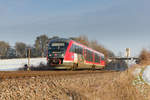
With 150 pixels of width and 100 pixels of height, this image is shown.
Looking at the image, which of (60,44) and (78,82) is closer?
(78,82)

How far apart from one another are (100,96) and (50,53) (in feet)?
39.3

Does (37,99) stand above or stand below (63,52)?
below

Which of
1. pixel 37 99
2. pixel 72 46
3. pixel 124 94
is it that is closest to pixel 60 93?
pixel 37 99

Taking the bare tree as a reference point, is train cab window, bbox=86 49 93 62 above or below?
below

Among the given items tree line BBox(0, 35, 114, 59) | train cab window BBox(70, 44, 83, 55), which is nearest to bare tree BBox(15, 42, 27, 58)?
tree line BBox(0, 35, 114, 59)

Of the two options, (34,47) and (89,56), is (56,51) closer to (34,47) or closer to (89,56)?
(89,56)

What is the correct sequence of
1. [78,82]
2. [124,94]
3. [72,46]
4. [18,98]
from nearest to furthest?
[18,98] < [78,82] < [124,94] < [72,46]

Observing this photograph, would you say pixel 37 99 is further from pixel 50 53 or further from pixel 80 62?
pixel 80 62

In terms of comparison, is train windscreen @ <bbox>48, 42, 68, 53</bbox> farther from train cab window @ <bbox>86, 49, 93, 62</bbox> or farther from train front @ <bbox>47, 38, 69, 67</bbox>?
train cab window @ <bbox>86, 49, 93, 62</bbox>

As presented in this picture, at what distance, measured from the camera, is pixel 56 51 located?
774 inches

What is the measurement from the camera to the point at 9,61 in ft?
176

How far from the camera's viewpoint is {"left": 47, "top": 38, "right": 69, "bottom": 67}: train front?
1931 centimetres

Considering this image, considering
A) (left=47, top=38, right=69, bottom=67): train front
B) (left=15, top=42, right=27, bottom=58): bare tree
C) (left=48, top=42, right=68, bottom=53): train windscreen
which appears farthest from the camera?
(left=15, top=42, right=27, bottom=58): bare tree

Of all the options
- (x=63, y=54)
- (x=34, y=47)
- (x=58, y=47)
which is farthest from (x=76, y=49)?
(x=34, y=47)
